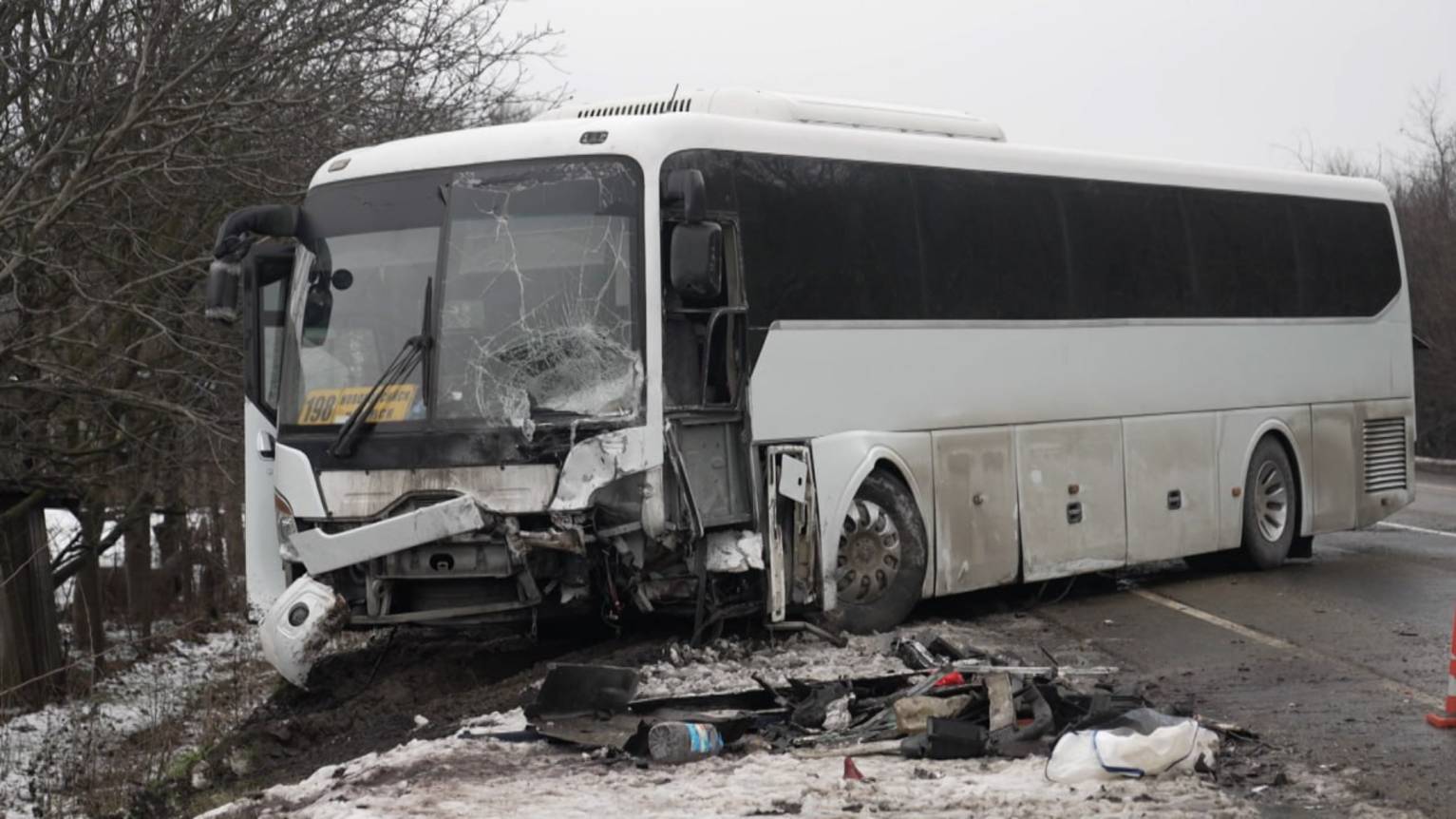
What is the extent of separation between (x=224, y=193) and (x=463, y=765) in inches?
413

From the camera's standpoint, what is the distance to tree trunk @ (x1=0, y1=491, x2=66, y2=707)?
1770cm

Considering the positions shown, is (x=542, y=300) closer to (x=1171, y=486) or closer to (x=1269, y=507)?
(x=1171, y=486)

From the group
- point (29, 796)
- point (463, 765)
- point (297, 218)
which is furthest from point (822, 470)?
point (29, 796)

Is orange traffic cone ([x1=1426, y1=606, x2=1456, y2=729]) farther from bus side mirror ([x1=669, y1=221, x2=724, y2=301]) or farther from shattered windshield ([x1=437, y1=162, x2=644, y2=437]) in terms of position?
shattered windshield ([x1=437, y1=162, x2=644, y2=437])

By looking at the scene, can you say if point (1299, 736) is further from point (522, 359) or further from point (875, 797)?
point (522, 359)

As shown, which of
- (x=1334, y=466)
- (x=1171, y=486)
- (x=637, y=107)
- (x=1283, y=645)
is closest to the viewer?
(x=1283, y=645)

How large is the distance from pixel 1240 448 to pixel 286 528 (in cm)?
885

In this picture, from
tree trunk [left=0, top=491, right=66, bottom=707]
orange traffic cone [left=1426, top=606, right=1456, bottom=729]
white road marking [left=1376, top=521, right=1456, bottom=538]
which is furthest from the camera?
white road marking [left=1376, top=521, right=1456, bottom=538]

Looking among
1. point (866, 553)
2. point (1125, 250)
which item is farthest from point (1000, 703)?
point (1125, 250)

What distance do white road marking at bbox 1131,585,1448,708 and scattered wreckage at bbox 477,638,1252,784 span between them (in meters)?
1.56

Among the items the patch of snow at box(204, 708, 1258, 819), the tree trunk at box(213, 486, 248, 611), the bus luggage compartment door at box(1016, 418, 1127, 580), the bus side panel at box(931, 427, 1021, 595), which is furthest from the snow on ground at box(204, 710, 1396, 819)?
the tree trunk at box(213, 486, 248, 611)

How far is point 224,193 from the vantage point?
56.7ft

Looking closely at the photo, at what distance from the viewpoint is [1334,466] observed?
691 inches

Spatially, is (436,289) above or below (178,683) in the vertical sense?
above
